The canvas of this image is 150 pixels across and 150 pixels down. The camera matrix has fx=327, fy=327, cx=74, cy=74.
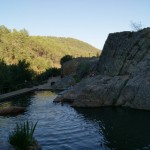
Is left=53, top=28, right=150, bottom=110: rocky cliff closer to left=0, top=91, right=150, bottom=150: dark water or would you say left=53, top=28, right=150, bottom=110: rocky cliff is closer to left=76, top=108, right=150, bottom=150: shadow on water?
left=76, top=108, right=150, bottom=150: shadow on water

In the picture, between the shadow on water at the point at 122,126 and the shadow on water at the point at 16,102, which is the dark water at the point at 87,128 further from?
the shadow on water at the point at 16,102

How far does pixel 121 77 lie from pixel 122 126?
45.7ft

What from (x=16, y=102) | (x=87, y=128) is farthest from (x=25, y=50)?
(x=87, y=128)

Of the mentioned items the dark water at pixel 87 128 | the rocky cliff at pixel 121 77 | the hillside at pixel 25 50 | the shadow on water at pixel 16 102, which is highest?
the hillside at pixel 25 50

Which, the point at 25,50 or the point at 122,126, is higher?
the point at 25,50

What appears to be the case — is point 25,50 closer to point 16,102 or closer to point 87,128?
point 16,102

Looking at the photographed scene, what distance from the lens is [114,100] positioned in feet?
111

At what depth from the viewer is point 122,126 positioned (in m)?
23.2

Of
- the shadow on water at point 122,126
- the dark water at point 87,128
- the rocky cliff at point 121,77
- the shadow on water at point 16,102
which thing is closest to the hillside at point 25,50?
the shadow on water at point 16,102

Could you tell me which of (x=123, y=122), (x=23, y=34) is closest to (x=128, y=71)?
(x=123, y=122)

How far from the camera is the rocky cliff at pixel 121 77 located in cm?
3253

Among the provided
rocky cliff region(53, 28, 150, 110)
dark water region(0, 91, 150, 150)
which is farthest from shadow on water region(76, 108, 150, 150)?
rocky cliff region(53, 28, 150, 110)

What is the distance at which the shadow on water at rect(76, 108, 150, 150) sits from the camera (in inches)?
722

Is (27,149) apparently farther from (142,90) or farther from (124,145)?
(142,90)
